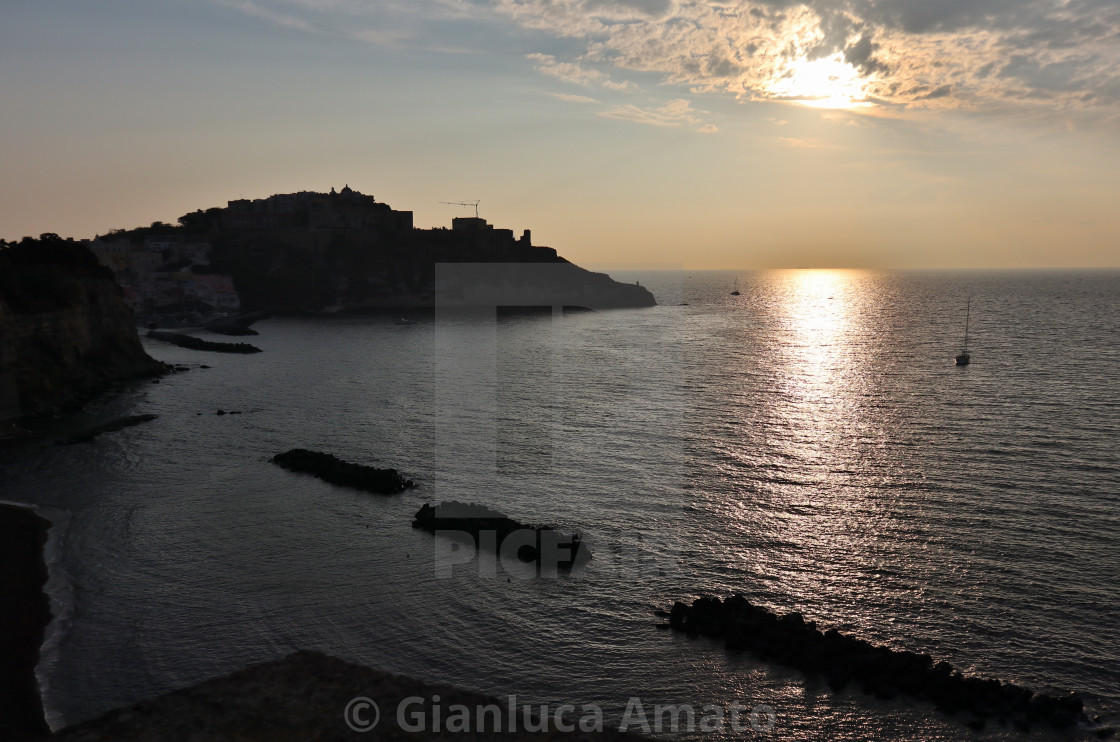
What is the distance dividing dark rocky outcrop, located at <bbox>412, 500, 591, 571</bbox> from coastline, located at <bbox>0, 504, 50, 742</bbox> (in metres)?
17.6

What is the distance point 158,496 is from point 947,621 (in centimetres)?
4495

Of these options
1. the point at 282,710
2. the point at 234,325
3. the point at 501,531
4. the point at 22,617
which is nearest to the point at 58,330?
the point at 22,617

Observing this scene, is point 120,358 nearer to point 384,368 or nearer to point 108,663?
point 384,368

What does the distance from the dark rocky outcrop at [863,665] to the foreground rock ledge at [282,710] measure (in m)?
9.86

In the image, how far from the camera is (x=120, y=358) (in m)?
86.8

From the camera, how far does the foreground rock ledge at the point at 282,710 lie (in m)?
17.2

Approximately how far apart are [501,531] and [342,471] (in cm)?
1655

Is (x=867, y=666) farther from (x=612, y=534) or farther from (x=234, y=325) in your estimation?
(x=234, y=325)

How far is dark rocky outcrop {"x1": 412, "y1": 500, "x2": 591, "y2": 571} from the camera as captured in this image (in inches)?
1417

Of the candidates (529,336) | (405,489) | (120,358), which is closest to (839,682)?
(405,489)

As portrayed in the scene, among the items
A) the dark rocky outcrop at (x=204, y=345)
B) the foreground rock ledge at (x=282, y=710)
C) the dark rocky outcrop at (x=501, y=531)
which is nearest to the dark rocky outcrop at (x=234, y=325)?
the dark rocky outcrop at (x=204, y=345)

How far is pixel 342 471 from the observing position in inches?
1956

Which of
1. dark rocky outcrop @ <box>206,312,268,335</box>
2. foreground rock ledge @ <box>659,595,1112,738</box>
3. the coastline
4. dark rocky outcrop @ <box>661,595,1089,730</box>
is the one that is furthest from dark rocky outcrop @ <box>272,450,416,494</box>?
dark rocky outcrop @ <box>206,312,268,335</box>

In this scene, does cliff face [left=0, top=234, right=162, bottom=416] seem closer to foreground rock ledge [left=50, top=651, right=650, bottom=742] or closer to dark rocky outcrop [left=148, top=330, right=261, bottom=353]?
dark rocky outcrop [left=148, top=330, right=261, bottom=353]
